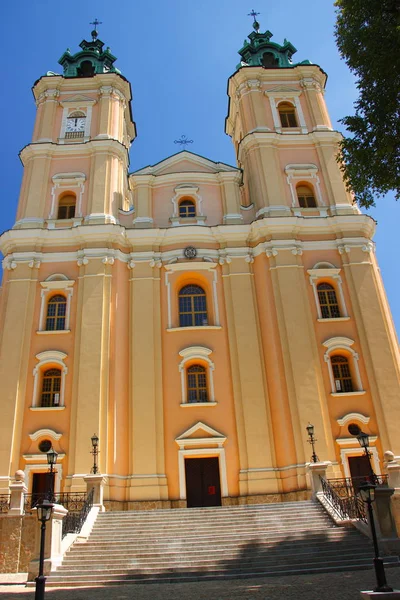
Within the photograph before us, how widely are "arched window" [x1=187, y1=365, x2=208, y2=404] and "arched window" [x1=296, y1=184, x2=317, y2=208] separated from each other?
10568 millimetres

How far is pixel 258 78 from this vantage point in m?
30.6

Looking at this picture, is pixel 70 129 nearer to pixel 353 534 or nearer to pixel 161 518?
pixel 161 518

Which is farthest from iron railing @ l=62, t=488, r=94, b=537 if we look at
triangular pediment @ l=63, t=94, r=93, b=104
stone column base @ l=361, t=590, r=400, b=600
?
triangular pediment @ l=63, t=94, r=93, b=104

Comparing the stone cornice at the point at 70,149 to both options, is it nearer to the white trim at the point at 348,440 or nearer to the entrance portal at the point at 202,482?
the entrance portal at the point at 202,482

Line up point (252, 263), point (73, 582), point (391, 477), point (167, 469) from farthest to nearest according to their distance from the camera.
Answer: point (252, 263), point (167, 469), point (391, 477), point (73, 582)

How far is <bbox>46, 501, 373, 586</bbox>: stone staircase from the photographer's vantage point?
12328 millimetres

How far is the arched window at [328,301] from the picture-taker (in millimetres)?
23875

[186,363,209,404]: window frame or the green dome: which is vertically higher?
the green dome

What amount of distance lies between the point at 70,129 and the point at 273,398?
1901 cm

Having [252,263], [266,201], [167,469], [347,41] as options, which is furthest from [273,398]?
[347,41]

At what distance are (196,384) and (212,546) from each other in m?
9.17

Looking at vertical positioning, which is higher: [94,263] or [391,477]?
[94,263]

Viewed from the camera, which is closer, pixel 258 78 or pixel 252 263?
pixel 252 263

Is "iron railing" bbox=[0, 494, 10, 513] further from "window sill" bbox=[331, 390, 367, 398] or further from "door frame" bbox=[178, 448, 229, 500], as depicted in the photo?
"window sill" bbox=[331, 390, 367, 398]
